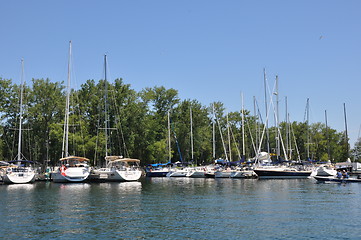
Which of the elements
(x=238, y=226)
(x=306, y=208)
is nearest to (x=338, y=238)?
(x=238, y=226)

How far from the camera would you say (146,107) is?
89062mm

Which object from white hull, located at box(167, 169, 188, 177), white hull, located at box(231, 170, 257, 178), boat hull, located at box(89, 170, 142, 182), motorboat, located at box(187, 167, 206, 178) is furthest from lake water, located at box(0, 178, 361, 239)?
white hull, located at box(167, 169, 188, 177)

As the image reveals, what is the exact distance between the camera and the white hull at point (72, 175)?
56188mm

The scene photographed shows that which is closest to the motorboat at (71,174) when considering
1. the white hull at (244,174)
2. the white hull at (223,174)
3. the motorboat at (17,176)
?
the motorboat at (17,176)

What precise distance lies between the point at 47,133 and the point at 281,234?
68.4 meters

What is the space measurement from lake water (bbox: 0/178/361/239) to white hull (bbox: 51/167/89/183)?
1962cm

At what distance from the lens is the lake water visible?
20484 millimetres

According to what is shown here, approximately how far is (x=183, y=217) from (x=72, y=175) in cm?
3479

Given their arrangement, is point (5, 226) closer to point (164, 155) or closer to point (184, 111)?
point (164, 155)

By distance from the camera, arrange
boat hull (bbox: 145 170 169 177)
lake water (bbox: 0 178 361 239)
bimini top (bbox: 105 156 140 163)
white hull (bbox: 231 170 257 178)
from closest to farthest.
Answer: lake water (bbox: 0 178 361 239), bimini top (bbox: 105 156 140 163), white hull (bbox: 231 170 257 178), boat hull (bbox: 145 170 169 177)

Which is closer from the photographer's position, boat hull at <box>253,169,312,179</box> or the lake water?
the lake water

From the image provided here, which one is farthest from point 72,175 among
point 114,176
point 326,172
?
point 326,172

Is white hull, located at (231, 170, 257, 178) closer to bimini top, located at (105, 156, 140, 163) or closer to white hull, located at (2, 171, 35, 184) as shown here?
bimini top, located at (105, 156, 140, 163)

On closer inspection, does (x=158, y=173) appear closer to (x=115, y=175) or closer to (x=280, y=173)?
(x=115, y=175)
